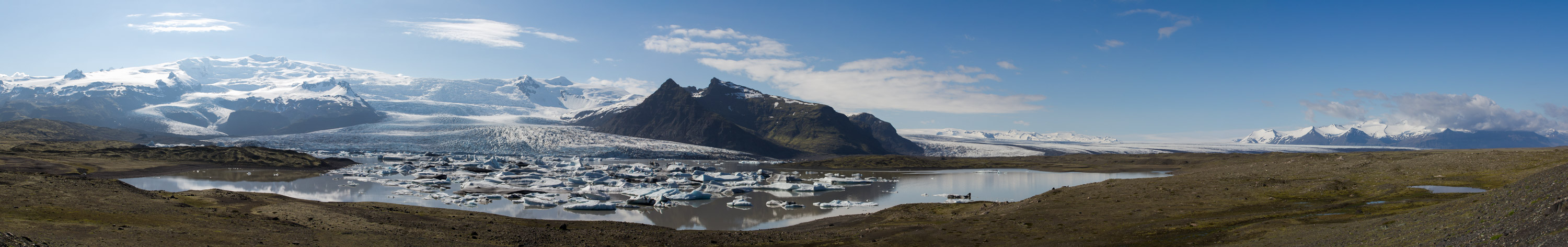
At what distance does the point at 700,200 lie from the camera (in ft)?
211

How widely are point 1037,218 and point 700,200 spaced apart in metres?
34.9

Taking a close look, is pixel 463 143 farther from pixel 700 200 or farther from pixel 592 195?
pixel 700 200

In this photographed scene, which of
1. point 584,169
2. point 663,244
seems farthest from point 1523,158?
point 584,169

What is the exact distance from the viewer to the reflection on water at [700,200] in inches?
1914

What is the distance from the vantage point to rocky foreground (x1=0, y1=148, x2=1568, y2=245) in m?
19.8

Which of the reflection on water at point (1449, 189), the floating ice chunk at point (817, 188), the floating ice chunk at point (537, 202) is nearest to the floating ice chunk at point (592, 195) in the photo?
the floating ice chunk at point (537, 202)

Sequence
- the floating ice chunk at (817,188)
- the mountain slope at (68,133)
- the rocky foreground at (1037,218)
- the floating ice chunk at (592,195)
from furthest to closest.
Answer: the mountain slope at (68,133) < the floating ice chunk at (817,188) < the floating ice chunk at (592,195) < the rocky foreground at (1037,218)

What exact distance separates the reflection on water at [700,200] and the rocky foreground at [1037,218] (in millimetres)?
6126

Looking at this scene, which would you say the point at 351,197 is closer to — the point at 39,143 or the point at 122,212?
the point at 122,212

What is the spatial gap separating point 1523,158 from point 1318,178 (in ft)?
43.2

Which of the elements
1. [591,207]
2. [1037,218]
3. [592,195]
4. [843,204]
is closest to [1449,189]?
[1037,218]

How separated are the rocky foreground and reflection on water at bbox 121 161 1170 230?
241 inches

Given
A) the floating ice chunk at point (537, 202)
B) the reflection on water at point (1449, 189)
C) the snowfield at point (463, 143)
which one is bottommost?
the floating ice chunk at point (537, 202)

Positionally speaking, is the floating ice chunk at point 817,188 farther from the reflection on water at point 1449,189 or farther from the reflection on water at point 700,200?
the reflection on water at point 1449,189
